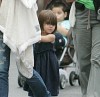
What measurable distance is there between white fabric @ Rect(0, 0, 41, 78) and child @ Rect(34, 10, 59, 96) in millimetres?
1060

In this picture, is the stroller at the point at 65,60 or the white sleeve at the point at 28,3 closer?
the white sleeve at the point at 28,3

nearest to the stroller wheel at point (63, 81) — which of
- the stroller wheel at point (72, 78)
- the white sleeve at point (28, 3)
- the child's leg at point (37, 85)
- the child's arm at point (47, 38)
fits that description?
→ the stroller wheel at point (72, 78)

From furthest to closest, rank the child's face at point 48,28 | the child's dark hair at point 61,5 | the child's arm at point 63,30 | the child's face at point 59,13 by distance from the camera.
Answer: the child's dark hair at point 61,5
the child's face at point 59,13
the child's arm at point 63,30
the child's face at point 48,28

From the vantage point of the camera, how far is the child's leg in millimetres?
5008

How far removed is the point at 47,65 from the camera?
5.95m

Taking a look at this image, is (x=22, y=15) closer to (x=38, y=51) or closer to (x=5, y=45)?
(x=5, y=45)

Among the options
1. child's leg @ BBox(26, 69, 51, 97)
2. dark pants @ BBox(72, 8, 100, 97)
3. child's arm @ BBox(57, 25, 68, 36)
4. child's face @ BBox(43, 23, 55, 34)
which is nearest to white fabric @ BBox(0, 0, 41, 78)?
child's leg @ BBox(26, 69, 51, 97)

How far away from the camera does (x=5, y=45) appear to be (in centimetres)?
475

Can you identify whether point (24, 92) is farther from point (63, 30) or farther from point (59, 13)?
point (59, 13)

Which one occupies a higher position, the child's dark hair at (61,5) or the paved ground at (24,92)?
the child's dark hair at (61,5)

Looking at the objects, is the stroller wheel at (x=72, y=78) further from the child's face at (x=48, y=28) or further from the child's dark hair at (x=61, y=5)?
the child's face at (x=48, y=28)

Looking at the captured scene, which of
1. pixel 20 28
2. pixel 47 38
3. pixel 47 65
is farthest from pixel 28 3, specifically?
pixel 47 65

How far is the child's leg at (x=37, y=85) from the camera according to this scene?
5008 millimetres

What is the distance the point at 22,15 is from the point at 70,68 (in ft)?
13.5
